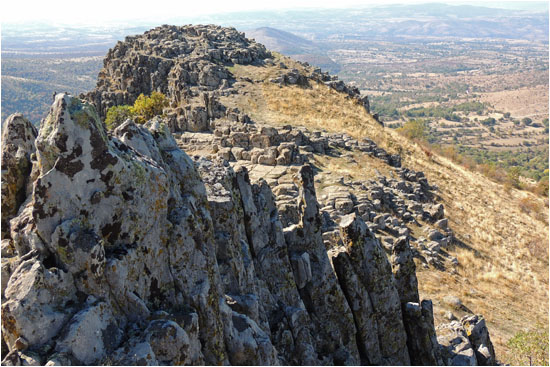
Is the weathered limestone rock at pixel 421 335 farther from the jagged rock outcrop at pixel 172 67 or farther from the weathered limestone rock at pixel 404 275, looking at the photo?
the jagged rock outcrop at pixel 172 67

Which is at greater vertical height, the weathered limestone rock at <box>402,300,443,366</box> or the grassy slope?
the weathered limestone rock at <box>402,300,443,366</box>

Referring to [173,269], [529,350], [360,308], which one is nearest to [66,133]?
[173,269]

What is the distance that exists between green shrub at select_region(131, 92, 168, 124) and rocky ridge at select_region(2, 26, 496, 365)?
3759cm

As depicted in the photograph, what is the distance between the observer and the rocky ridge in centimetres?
805

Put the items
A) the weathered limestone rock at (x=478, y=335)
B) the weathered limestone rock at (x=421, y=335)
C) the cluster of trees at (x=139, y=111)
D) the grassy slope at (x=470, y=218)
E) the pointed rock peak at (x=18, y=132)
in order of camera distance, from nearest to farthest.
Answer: the pointed rock peak at (x=18, y=132) → the weathered limestone rock at (x=421, y=335) → the weathered limestone rock at (x=478, y=335) → the grassy slope at (x=470, y=218) → the cluster of trees at (x=139, y=111)

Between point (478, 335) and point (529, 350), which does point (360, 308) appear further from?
point (529, 350)

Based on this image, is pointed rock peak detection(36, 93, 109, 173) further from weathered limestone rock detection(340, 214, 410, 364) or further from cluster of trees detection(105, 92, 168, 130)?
cluster of trees detection(105, 92, 168, 130)

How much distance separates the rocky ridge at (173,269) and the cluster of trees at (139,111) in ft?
122

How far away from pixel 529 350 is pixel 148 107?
4683 cm

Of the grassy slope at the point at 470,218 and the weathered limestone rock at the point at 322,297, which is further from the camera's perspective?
the grassy slope at the point at 470,218

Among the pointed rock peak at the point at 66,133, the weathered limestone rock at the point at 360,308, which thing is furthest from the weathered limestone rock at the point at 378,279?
the pointed rock peak at the point at 66,133

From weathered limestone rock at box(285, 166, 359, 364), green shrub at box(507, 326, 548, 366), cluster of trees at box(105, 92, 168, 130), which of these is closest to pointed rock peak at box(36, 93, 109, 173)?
weathered limestone rock at box(285, 166, 359, 364)

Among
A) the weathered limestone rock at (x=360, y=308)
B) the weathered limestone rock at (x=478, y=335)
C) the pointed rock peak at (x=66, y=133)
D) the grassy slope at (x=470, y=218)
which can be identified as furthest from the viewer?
the grassy slope at (x=470, y=218)

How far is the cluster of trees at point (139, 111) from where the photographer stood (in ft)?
179
